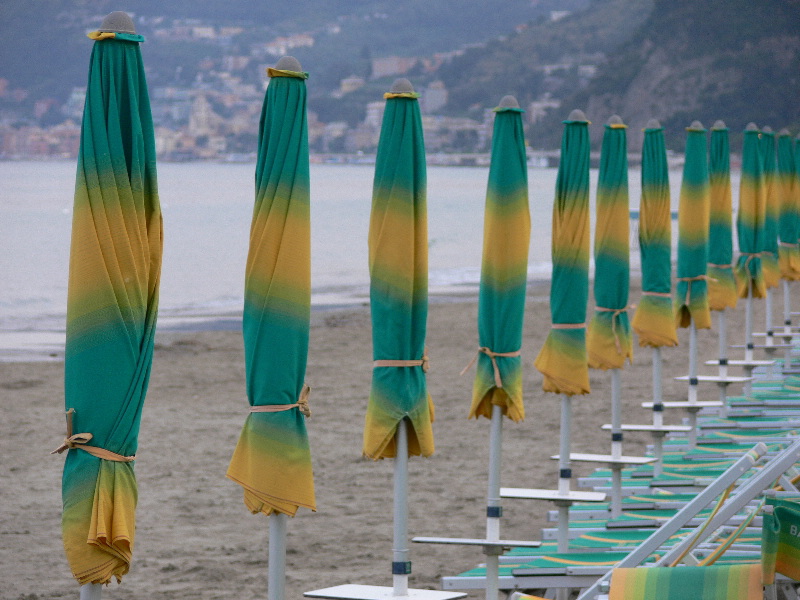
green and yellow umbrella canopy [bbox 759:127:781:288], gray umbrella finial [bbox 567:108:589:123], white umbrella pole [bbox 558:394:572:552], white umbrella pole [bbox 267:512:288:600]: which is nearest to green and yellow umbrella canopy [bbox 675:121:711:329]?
green and yellow umbrella canopy [bbox 759:127:781:288]

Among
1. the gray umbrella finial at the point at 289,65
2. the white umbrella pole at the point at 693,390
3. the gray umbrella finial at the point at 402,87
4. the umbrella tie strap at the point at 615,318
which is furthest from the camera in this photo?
the white umbrella pole at the point at 693,390

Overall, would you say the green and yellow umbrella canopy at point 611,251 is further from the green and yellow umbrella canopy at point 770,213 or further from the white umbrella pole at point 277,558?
the green and yellow umbrella canopy at point 770,213

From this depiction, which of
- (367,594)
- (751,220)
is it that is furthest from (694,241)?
(367,594)

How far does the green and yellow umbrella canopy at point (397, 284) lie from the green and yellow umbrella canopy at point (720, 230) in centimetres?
546

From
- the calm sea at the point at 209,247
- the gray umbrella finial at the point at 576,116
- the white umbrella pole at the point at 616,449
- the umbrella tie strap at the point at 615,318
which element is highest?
the calm sea at the point at 209,247

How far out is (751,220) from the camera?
1093 centimetres

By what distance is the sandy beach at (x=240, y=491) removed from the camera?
7.20 metres

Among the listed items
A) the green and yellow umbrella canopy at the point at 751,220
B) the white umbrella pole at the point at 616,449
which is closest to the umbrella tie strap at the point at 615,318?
the white umbrella pole at the point at 616,449

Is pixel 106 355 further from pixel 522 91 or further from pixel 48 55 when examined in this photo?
pixel 48 55

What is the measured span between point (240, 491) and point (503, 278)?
4597 mm

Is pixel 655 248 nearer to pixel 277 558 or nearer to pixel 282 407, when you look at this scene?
pixel 282 407

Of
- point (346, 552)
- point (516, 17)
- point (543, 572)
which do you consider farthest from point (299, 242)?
point (516, 17)

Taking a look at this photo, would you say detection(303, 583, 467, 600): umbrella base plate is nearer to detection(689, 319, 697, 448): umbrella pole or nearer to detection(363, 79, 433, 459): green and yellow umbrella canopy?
detection(363, 79, 433, 459): green and yellow umbrella canopy

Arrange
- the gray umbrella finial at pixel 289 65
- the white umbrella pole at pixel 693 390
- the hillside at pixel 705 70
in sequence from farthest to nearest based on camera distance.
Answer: the hillside at pixel 705 70
the white umbrella pole at pixel 693 390
the gray umbrella finial at pixel 289 65
